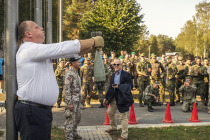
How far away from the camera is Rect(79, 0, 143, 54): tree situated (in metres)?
27.6

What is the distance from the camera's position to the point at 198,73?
11352 millimetres

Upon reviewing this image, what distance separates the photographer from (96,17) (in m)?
29.0

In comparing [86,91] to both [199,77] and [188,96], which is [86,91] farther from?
[199,77]

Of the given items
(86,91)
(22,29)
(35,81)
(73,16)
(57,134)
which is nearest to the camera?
(35,81)

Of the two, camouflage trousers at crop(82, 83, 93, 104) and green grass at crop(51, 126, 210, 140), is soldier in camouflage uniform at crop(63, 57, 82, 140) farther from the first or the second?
camouflage trousers at crop(82, 83, 93, 104)

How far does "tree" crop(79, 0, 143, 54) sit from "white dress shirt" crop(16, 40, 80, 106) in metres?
25.3

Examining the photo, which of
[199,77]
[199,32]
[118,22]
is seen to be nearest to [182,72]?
[199,77]

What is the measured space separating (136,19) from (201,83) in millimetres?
18646

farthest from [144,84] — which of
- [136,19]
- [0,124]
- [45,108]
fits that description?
[136,19]

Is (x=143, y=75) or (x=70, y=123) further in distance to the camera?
(x=143, y=75)

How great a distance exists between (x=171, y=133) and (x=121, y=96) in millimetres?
1834

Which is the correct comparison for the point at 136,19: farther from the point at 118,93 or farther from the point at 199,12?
the point at 199,12

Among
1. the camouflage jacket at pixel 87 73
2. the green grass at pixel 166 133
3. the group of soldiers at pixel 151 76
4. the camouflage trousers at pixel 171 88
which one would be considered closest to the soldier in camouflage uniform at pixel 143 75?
the group of soldiers at pixel 151 76

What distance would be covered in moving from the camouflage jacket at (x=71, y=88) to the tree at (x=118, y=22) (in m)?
22.1
